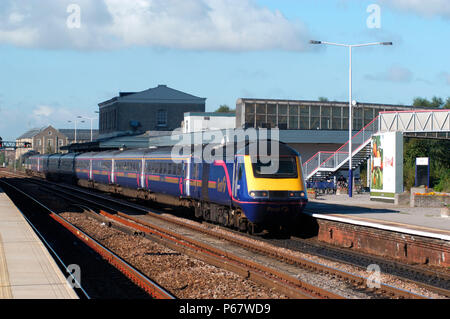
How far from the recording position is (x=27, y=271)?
13.8 meters

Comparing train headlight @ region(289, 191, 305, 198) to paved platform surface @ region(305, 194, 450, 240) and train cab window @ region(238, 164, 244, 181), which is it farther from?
train cab window @ region(238, 164, 244, 181)

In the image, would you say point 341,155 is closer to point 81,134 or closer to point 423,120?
point 423,120

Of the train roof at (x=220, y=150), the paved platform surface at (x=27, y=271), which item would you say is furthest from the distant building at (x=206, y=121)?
the paved platform surface at (x=27, y=271)

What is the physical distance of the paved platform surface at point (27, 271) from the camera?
11.6 m

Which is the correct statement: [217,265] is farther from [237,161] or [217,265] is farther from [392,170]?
[392,170]

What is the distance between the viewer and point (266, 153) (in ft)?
70.9

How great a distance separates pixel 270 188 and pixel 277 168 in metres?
0.75

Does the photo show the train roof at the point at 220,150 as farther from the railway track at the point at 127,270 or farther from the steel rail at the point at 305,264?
the railway track at the point at 127,270

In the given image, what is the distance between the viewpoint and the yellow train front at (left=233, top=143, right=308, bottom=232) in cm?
2103

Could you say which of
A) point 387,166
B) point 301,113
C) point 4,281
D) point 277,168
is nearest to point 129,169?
point 387,166

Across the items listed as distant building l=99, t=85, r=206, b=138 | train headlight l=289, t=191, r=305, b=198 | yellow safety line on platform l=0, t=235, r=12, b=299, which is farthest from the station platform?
distant building l=99, t=85, r=206, b=138

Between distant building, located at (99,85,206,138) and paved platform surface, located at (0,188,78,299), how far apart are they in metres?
79.3

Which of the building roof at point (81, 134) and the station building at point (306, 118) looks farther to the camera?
the building roof at point (81, 134)

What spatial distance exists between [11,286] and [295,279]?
595 centimetres
